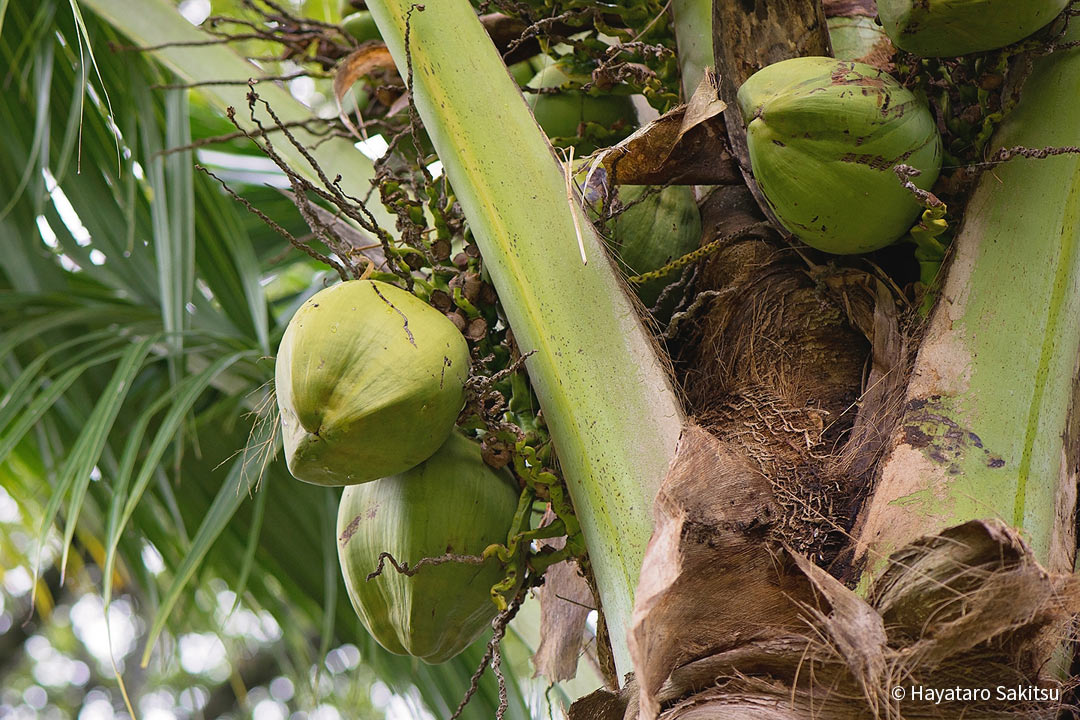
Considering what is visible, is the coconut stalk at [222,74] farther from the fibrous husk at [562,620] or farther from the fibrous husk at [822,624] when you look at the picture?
the fibrous husk at [822,624]

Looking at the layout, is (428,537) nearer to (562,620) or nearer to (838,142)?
(562,620)

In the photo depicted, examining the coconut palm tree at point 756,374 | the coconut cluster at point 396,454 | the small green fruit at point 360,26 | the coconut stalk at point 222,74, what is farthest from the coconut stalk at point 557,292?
the small green fruit at point 360,26

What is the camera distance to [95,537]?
1821mm

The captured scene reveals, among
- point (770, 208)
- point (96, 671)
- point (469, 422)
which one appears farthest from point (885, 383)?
point (96, 671)

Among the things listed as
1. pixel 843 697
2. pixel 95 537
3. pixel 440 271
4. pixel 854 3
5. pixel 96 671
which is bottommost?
pixel 96 671

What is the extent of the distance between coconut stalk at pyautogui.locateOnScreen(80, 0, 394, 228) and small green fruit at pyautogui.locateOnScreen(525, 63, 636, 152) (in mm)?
347

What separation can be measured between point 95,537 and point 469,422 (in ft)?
3.49

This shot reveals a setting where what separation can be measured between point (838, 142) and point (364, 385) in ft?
1.73

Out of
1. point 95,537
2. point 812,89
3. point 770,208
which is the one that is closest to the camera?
point 812,89

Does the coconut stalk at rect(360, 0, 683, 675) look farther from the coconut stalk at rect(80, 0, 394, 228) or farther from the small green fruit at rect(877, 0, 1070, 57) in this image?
the coconut stalk at rect(80, 0, 394, 228)

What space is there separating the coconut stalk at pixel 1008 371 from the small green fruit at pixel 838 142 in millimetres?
89

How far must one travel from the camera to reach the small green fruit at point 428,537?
1074 millimetres

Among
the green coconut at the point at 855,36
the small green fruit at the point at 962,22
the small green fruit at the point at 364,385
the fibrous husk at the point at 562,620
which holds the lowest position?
the fibrous husk at the point at 562,620

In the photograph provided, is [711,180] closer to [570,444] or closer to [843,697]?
[570,444]
